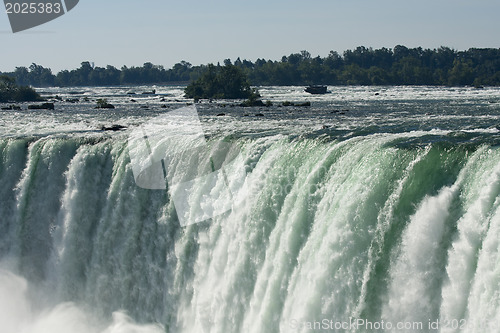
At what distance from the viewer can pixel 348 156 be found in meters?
14.7

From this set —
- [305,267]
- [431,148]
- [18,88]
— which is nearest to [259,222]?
[305,267]

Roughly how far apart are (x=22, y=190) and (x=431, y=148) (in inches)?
503

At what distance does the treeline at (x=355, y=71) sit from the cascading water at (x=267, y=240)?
3180 inches

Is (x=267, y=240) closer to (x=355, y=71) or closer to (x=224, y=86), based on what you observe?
(x=224, y=86)

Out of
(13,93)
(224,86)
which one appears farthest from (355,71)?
(13,93)

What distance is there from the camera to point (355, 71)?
13688 centimetres

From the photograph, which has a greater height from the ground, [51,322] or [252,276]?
[252,276]

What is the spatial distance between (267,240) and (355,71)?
125 metres

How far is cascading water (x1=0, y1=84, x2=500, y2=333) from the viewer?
11.0m

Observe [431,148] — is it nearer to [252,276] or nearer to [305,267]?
[305,267]

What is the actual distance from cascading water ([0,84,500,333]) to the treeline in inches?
3180

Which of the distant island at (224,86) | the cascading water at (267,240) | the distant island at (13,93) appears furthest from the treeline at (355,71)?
the cascading water at (267,240)

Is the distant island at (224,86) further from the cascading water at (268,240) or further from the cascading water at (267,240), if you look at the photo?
the cascading water at (268,240)

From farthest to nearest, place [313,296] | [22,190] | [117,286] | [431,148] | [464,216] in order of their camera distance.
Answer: [22,190]
[117,286]
[431,148]
[313,296]
[464,216]
